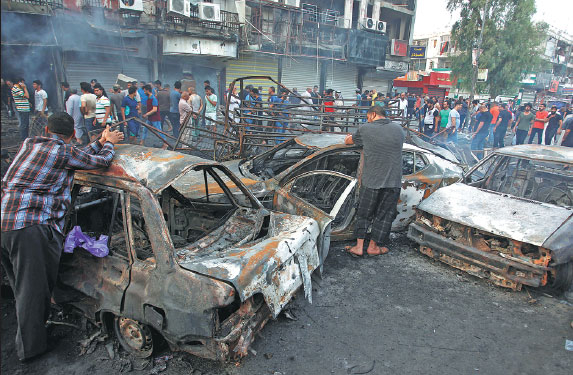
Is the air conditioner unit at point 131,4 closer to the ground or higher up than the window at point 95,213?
higher up

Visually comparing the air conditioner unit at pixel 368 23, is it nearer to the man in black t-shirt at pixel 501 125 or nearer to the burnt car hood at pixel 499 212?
the man in black t-shirt at pixel 501 125

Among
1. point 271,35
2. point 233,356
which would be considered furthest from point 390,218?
point 271,35

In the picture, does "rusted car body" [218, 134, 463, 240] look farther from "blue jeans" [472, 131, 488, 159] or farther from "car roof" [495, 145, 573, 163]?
"blue jeans" [472, 131, 488, 159]

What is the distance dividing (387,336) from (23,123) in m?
10.8

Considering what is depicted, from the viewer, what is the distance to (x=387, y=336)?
3.27 m

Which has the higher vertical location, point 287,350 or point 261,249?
point 261,249

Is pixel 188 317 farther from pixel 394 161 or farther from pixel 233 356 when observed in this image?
pixel 394 161

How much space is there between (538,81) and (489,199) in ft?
133

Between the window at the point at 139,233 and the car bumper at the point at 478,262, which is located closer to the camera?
the window at the point at 139,233

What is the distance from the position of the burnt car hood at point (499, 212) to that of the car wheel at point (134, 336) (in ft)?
10.9

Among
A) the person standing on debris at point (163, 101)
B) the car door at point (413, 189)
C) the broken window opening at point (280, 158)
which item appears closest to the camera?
the car door at point (413, 189)

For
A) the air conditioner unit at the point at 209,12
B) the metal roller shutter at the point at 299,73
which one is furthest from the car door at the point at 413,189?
the metal roller shutter at the point at 299,73

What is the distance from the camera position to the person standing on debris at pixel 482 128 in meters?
11.2

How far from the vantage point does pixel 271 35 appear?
18.7 m
